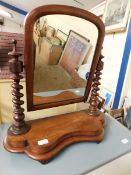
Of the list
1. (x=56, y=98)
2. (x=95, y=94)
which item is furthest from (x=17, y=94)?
(x=95, y=94)

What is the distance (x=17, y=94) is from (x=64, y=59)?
0.85ft

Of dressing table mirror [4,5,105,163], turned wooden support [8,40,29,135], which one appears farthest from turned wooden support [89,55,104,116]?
turned wooden support [8,40,29,135]

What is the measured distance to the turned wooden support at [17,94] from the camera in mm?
460

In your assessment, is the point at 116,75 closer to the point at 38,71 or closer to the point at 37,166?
the point at 38,71

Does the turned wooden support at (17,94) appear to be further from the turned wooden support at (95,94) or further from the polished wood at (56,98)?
the turned wooden support at (95,94)

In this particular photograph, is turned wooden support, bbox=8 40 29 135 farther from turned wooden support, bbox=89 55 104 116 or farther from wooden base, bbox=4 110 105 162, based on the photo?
turned wooden support, bbox=89 55 104 116

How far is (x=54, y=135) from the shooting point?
21.4 inches

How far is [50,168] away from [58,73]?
0.38 meters

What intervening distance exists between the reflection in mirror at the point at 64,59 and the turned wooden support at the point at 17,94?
0.26 ft

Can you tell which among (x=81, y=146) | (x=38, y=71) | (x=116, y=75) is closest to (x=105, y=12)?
(x=116, y=75)

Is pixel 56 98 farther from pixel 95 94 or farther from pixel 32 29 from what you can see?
pixel 32 29

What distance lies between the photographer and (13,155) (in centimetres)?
51

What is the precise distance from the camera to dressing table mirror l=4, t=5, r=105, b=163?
19.0 inches

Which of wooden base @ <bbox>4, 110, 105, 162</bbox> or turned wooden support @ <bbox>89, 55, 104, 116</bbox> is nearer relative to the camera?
wooden base @ <bbox>4, 110, 105, 162</bbox>
